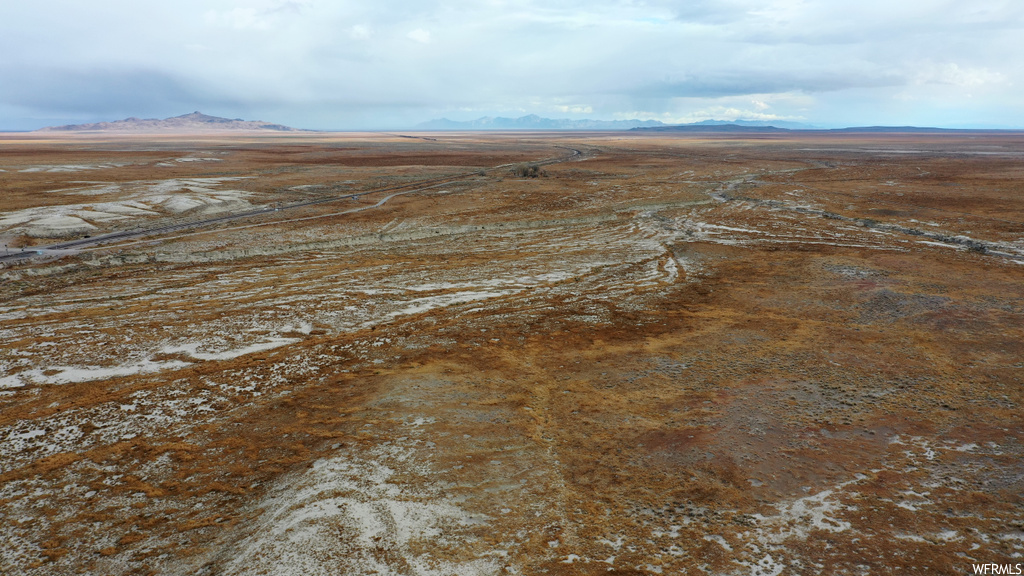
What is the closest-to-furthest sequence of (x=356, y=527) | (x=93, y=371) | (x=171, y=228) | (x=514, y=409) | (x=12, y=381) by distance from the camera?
(x=356, y=527) < (x=514, y=409) < (x=12, y=381) < (x=93, y=371) < (x=171, y=228)

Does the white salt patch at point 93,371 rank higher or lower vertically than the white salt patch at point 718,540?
higher

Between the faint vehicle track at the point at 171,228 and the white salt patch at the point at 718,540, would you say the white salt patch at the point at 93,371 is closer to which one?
the white salt patch at the point at 718,540

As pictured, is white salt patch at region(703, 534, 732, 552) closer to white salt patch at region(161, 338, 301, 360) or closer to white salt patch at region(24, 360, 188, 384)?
white salt patch at region(161, 338, 301, 360)

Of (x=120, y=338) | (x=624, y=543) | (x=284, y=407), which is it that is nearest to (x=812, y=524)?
(x=624, y=543)

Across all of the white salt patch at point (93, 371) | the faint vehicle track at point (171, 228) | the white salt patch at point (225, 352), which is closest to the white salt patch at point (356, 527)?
the white salt patch at point (225, 352)

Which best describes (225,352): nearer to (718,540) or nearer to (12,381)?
(12,381)

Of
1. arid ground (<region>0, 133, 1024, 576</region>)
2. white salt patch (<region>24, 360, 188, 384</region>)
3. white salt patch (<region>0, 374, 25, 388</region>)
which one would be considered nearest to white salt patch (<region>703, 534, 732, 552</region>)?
arid ground (<region>0, 133, 1024, 576</region>)

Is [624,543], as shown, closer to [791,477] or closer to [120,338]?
[791,477]

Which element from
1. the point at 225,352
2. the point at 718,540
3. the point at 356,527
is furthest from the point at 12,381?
the point at 718,540

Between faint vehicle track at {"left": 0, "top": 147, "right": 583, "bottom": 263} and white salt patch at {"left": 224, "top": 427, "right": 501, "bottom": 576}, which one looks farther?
faint vehicle track at {"left": 0, "top": 147, "right": 583, "bottom": 263}
